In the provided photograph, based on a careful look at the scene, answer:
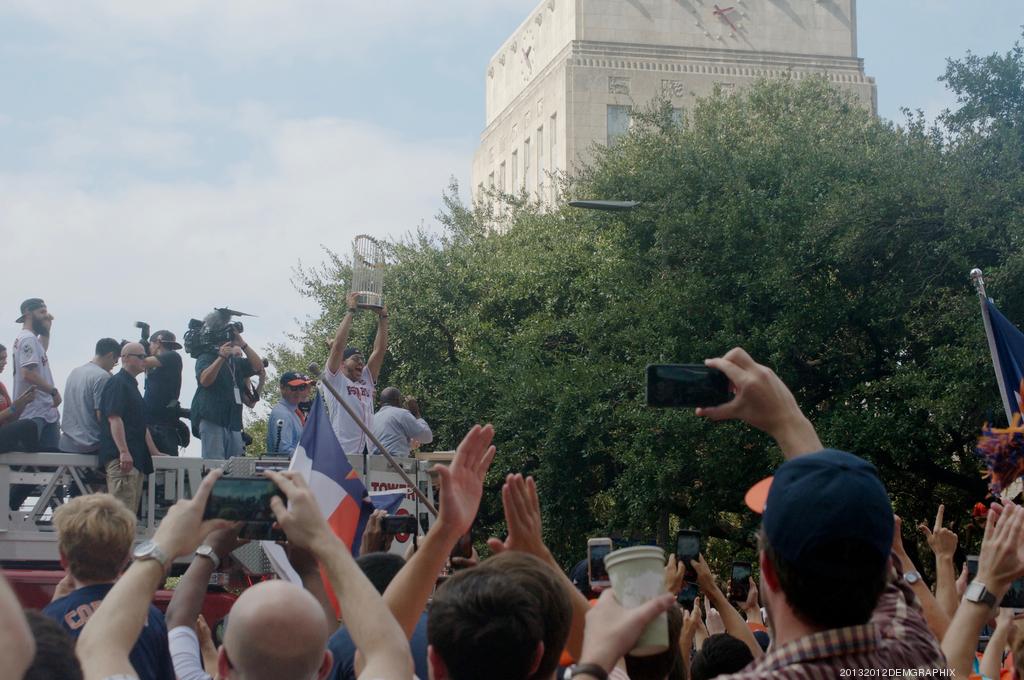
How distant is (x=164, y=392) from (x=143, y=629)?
7815 mm

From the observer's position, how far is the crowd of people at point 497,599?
238 cm

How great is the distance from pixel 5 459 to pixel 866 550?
28.0 feet

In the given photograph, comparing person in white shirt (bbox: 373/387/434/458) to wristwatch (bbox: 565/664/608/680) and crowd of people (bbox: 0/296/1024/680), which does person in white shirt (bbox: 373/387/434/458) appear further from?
wristwatch (bbox: 565/664/608/680)

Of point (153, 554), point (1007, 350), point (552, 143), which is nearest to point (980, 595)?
point (153, 554)

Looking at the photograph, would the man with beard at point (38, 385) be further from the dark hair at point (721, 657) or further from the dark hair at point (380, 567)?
the dark hair at point (721, 657)

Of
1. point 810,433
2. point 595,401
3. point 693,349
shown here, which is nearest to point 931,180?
point 693,349

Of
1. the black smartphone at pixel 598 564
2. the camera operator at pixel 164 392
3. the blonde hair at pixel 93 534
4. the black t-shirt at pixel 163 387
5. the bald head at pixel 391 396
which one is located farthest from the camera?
the bald head at pixel 391 396

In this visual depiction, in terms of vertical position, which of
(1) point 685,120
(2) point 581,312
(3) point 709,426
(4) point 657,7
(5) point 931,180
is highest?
(4) point 657,7

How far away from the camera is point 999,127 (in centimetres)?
2097

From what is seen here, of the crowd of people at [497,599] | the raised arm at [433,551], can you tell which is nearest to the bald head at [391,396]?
the crowd of people at [497,599]

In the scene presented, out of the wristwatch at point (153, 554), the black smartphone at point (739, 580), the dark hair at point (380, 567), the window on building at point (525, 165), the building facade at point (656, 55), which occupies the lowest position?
the black smartphone at point (739, 580)

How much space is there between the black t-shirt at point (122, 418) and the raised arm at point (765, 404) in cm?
783

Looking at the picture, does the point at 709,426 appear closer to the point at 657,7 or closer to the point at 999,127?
the point at 999,127

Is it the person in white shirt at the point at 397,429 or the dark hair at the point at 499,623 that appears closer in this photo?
the dark hair at the point at 499,623
